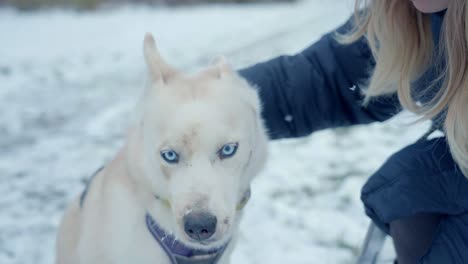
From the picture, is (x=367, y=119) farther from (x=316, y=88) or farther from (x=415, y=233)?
(x=415, y=233)

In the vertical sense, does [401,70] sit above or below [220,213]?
above

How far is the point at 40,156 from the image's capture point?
11.2 ft

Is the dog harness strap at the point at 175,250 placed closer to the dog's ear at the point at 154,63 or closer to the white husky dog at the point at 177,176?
the white husky dog at the point at 177,176

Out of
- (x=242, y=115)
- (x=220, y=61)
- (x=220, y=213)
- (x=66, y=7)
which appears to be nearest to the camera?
(x=220, y=213)

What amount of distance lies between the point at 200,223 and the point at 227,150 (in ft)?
0.76

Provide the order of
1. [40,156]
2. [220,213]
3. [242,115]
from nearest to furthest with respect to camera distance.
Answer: [220,213] < [242,115] < [40,156]

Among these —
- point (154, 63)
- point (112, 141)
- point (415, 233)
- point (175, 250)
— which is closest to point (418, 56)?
point (415, 233)

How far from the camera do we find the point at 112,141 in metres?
3.70

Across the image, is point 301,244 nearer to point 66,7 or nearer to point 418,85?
point 418,85

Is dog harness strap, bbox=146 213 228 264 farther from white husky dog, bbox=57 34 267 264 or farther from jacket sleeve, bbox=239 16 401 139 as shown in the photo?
jacket sleeve, bbox=239 16 401 139

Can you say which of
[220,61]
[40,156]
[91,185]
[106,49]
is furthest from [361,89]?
[106,49]

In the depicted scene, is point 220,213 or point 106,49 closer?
point 220,213

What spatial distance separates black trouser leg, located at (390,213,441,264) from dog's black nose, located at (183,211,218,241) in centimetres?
74

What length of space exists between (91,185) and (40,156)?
1.73 metres
